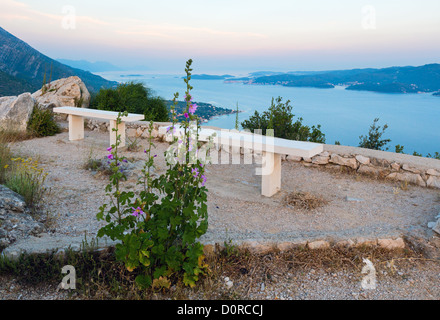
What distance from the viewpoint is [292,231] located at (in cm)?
317

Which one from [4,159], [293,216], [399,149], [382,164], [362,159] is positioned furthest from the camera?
[399,149]

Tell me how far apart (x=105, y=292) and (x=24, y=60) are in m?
26.0

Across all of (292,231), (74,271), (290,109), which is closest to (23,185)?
(74,271)

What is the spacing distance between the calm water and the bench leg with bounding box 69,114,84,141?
1996 millimetres

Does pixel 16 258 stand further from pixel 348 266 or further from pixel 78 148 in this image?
pixel 78 148

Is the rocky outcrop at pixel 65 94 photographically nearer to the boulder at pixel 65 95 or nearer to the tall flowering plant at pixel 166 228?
the boulder at pixel 65 95

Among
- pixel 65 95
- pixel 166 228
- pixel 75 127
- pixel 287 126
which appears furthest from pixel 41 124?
pixel 166 228

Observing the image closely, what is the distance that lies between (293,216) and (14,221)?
8.81ft

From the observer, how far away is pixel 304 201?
152 inches

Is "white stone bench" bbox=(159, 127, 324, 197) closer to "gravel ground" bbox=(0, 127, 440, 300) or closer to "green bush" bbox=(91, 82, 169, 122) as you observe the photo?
"gravel ground" bbox=(0, 127, 440, 300)

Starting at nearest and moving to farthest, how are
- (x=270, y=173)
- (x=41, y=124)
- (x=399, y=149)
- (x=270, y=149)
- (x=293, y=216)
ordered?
1. (x=293, y=216)
2. (x=270, y=149)
3. (x=270, y=173)
4. (x=399, y=149)
5. (x=41, y=124)

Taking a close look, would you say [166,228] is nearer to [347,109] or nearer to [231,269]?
[231,269]

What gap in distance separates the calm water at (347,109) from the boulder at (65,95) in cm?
205

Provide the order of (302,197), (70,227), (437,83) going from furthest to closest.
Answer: (437,83) → (302,197) → (70,227)
